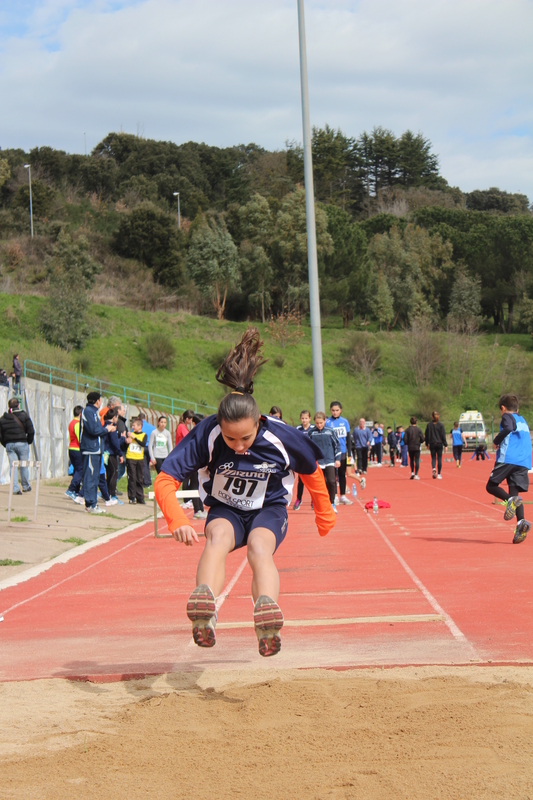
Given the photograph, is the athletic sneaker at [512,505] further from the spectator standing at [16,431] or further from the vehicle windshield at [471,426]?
the vehicle windshield at [471,426]

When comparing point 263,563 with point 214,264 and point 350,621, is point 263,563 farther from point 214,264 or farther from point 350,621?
point 214,264

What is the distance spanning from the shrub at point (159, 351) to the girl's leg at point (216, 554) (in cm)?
4792

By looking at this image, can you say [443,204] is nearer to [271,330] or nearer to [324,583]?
[271,330]

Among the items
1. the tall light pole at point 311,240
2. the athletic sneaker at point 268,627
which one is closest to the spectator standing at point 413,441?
the tall light pole at point 311,240

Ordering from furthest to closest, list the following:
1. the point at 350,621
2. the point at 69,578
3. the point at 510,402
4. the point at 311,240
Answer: the point at 311,240 → the point at 510,402 → the point at 69,578 → the point at 350,621

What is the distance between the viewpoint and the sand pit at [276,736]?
10.6 ft

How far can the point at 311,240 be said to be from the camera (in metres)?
18.2

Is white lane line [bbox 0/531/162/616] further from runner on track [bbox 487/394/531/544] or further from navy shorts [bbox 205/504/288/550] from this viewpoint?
runner on track [bbox 487/394/531/544]

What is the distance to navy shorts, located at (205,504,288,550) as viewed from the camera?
464cm

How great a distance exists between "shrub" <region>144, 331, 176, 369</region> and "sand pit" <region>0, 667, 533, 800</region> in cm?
4783

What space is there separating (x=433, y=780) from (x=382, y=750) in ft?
1.19

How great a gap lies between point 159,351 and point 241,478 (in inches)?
1898

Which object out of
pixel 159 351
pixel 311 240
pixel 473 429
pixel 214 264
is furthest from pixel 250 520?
pixel 214 264

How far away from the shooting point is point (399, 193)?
3573 inches
